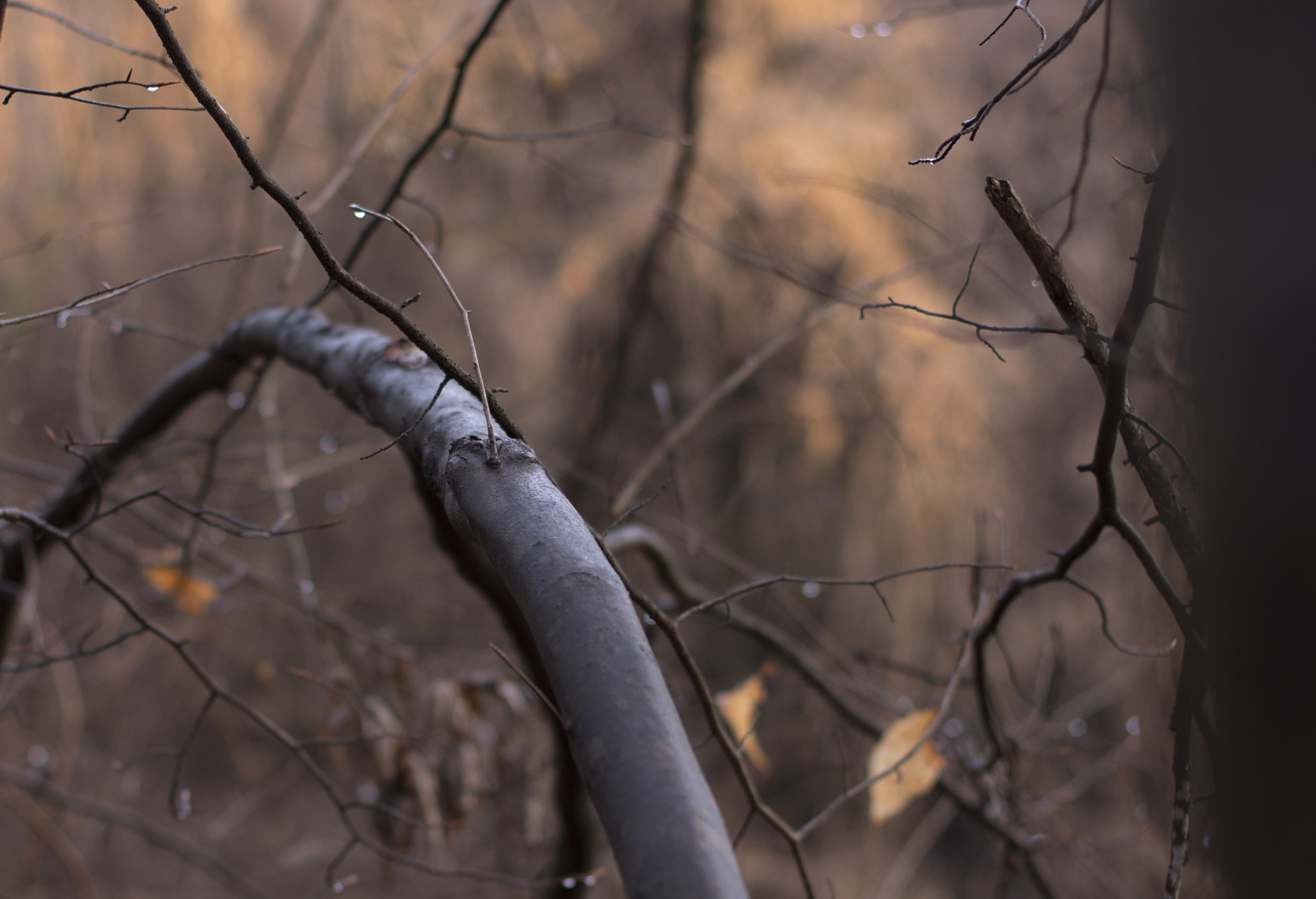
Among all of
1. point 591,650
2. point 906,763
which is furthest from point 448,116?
point 906,763

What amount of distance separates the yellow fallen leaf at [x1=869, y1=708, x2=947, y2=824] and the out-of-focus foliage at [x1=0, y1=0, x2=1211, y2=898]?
0.77 meters

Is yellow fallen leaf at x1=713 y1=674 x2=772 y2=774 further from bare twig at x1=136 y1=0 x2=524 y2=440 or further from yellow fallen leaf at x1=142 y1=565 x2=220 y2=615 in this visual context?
yellow fallen leaf at x1=142 y1=565 x2=220 y2=615

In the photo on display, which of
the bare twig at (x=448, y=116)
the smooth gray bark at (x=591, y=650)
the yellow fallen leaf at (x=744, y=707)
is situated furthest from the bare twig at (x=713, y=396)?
the smooth gray bark at (x=591, y=650)

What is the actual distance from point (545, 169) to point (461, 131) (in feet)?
7.44

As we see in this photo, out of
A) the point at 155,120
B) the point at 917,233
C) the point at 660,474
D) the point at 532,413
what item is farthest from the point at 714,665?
the point at 155,120

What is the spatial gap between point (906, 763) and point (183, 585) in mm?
1217

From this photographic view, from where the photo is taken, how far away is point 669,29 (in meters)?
2.96

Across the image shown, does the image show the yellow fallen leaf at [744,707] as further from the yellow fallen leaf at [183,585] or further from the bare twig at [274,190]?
the yellow fallen leaf at [183,585]

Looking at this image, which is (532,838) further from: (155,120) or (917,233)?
(155,120)

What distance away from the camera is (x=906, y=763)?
1.03 metres

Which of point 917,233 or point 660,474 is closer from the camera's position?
point 917,233

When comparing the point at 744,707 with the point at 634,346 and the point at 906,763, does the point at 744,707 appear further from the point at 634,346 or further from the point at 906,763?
the point at 634,346

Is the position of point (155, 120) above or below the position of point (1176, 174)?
above

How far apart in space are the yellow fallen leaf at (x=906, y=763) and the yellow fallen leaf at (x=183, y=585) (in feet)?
3.82
